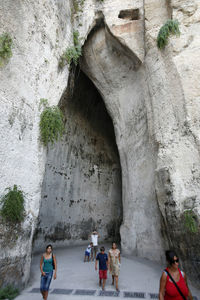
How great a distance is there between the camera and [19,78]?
18.9 ft

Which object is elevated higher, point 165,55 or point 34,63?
point 165,55

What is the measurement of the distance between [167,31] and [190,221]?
585cm

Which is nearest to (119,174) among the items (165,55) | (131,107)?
(131,107)

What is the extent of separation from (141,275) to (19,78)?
6222mm

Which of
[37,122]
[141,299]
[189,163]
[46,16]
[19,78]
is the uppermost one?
[46,16]

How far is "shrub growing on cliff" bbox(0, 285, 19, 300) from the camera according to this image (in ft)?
13.8

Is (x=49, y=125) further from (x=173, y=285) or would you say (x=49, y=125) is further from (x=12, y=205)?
(x=173, y=285)

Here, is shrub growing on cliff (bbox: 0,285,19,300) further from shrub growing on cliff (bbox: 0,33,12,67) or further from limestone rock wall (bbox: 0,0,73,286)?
shrub growing on cliff (bbox: 0,33,12,67)

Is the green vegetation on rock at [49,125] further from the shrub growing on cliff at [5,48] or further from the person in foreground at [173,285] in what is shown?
the person in foreground at [173,285]

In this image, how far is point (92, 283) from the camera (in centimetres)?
528

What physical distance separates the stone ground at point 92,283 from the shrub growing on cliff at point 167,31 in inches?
277

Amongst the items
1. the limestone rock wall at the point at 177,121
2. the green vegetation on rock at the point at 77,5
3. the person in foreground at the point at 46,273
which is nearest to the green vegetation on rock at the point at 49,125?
the limestone rock wall at the point at 177,121

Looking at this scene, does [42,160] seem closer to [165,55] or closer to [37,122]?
[37,122]

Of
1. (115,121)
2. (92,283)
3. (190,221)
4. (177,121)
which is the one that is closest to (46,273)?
(92,283)
